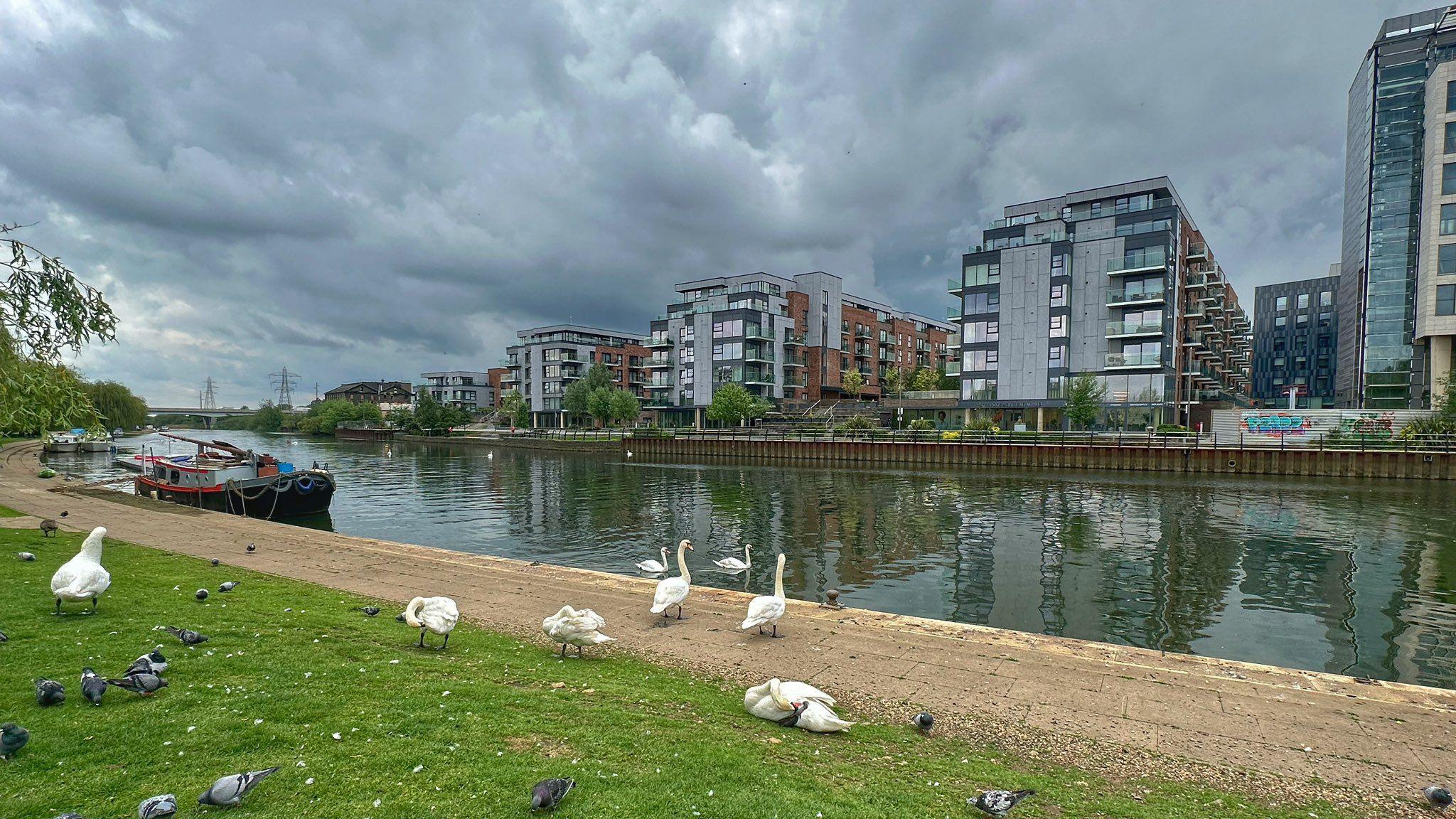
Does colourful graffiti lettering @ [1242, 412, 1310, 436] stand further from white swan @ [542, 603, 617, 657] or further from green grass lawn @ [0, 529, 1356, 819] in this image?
white swan @ [542, 603, 617, 657]

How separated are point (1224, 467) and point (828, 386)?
59187mm

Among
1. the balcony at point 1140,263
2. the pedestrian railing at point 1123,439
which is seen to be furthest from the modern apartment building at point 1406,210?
the balcony at point 1140,263

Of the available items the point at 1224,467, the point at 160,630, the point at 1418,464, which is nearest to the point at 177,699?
the point at 160,630

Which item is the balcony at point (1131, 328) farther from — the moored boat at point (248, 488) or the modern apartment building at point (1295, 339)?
the modern apartment building at point (1295, 339)

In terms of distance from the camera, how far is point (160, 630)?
28.6ft

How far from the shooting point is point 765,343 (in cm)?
9525

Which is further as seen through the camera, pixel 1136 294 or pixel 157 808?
pixel 1136 294

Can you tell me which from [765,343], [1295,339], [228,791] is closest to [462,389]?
[765,343]

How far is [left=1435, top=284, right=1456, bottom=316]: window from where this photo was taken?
5194 cm

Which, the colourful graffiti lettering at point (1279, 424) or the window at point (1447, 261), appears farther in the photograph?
the colourful graffiti lettering at point (1279, 424)

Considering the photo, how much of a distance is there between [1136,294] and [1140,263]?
9.92ft

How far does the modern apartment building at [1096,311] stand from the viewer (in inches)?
2552

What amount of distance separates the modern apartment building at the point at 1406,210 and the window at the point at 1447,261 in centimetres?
6

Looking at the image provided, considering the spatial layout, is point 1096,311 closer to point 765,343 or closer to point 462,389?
point 765,343
